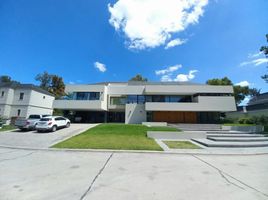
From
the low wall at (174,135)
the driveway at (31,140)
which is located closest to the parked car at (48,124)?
the driveway at (31,140)

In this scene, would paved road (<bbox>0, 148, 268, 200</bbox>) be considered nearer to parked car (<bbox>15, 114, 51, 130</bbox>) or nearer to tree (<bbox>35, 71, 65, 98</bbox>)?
parked car (<bbox>15, 114, 51, 130</bbox>)

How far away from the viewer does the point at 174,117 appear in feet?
85.6

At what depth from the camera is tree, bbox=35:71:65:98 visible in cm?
4953

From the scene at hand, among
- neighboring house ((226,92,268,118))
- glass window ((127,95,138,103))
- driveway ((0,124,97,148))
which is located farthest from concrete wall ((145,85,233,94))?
driveway ((0,124,97,148))

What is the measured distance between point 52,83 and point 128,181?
5486 centimetres

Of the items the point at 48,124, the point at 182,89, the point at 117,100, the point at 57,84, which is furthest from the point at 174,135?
the point at 57,84

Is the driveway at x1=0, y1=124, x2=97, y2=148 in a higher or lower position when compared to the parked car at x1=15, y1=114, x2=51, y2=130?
lower

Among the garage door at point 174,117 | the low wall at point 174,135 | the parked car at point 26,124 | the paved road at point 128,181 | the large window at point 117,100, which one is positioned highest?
the large window at point 117,100

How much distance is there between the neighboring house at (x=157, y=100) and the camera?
24.2 m

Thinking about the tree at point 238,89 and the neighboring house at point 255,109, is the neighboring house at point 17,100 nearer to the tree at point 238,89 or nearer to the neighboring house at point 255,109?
the tree at point 238,89

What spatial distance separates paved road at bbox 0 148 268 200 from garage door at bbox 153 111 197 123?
64.3ft

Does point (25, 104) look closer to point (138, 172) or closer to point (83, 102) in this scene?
point (83, 102)

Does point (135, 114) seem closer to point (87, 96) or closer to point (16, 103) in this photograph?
point (87, 96)

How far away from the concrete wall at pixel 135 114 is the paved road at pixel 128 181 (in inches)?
761
